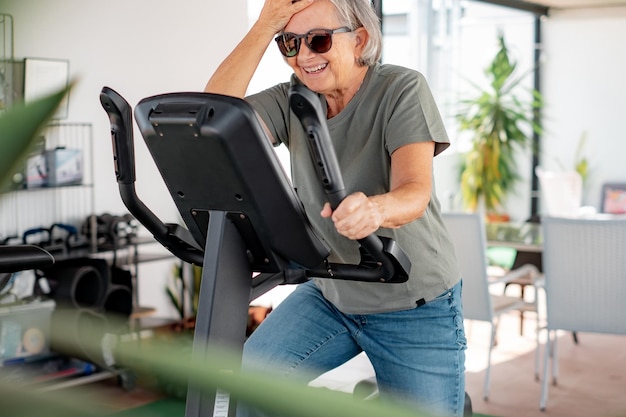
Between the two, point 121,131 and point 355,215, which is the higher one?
point 121,131

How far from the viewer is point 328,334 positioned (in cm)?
197

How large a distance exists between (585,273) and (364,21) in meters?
2.43

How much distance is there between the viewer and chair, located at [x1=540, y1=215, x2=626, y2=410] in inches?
151

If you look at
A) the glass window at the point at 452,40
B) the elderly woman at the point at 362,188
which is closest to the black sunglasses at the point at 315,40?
the elderly woman at the point at 362,188

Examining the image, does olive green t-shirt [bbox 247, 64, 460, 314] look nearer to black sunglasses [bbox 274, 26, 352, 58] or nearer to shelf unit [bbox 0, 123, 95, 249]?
black sunglasses [bbox 274, 26, 352, 58]

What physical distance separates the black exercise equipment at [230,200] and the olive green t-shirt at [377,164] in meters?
0.24

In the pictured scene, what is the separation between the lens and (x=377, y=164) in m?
1.82

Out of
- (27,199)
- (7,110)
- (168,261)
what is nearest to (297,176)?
(7,110)

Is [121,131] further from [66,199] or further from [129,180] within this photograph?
[66,199]

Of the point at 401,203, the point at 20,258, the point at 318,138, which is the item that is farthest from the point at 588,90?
the point at 20,258

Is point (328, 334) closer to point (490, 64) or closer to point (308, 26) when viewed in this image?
point (308, 26)

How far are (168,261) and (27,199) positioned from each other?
1.05 meters

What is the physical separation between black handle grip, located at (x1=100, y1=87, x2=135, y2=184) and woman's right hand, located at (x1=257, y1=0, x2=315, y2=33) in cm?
43

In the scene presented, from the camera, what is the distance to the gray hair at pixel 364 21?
179 cm
